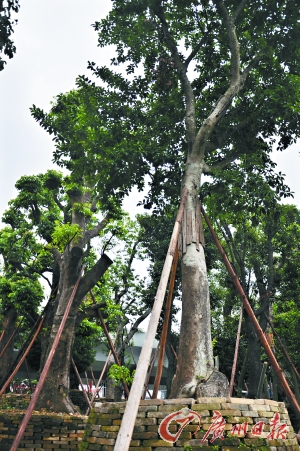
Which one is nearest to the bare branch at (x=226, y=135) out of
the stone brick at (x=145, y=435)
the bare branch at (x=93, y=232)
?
the bare branch at (x=93, y=232)

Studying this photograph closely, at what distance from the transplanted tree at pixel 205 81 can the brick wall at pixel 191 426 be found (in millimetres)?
3968

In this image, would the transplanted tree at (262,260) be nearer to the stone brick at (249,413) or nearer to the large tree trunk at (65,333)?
the large tree trunk at (65,333)

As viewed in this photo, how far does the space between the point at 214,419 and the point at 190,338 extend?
5.78 ft

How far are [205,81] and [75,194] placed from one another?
5.26 metres

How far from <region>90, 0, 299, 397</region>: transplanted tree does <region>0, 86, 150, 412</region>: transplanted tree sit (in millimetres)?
710

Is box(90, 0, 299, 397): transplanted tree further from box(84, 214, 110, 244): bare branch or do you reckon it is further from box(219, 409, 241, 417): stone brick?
box(219, 409, 241, 417): stone brick

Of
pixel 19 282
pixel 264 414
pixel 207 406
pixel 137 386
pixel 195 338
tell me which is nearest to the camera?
pixel 137 386

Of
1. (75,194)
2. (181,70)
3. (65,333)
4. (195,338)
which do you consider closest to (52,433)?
(65,333)

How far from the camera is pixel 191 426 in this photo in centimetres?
529

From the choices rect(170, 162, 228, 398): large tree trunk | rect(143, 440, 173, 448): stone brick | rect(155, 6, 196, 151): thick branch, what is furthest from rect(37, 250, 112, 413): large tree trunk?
rect(143, 440, 173, 448): stone brick

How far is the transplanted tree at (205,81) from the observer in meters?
9.36

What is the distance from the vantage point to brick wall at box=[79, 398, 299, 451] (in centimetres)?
522

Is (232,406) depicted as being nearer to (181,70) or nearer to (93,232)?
(181,70)

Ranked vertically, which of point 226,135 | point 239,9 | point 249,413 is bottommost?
point 249,413
